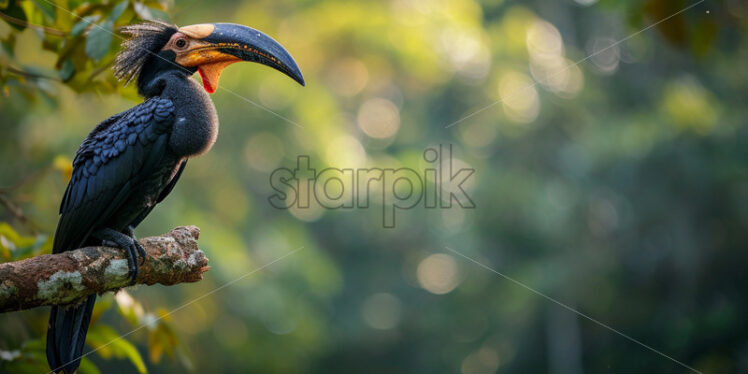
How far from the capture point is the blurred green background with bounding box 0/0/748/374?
6992 mm

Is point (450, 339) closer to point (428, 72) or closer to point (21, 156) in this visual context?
point (428, 72)

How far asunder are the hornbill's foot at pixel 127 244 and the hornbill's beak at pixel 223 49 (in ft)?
1.95

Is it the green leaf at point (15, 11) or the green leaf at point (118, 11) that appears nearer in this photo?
the green leaf at point (118, 11)

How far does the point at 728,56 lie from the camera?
8.42 meters

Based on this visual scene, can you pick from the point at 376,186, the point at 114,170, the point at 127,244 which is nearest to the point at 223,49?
the point at 114,170

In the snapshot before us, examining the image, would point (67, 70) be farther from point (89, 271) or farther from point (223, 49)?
point (89, 271)

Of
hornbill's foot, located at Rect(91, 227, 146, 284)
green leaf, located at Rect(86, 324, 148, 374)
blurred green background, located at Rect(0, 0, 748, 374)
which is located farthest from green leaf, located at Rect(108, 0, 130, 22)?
blurred green background, located at Rect(0, 0, 748, 374)

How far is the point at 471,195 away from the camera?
906 cm

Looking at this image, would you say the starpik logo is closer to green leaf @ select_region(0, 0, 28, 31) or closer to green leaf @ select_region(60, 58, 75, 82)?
green leaf @ select_region(60, 58, 75, 82)

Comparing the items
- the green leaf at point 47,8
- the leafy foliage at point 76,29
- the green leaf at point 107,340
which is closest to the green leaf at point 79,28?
the leafy foliage at point 76,29

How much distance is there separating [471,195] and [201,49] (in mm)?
7075

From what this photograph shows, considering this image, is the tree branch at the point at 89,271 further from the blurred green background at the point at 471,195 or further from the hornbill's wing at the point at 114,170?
the blurred green background at the point at 471,195

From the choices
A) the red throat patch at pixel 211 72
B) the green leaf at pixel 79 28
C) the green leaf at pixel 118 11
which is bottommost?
the red throat patch at pixel 211 72

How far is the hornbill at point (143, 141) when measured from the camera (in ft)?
7.08
